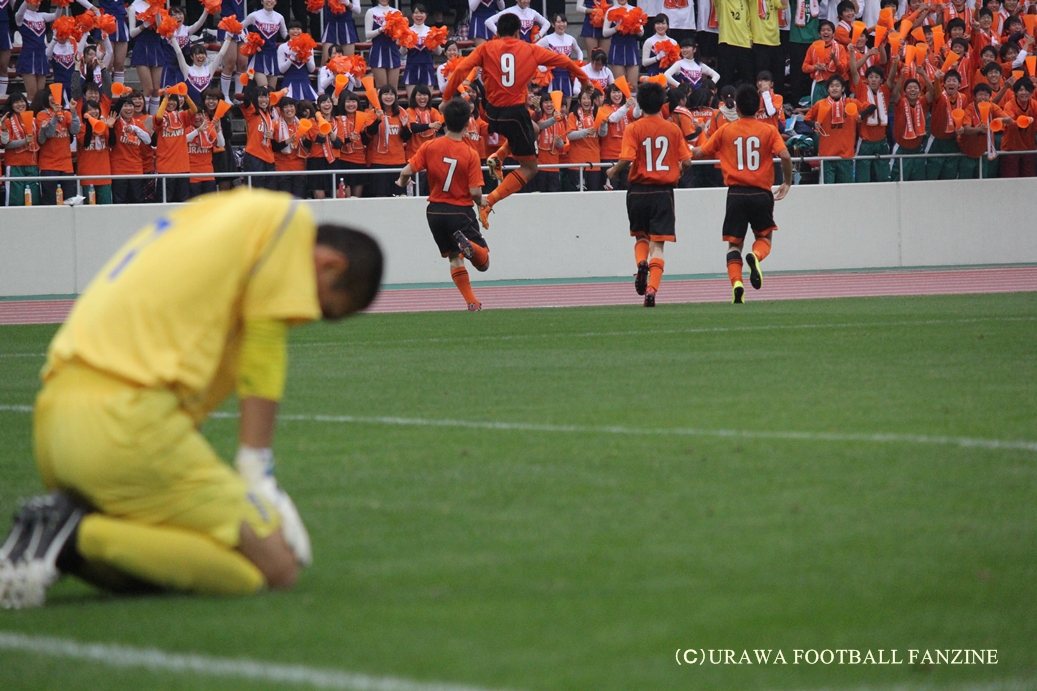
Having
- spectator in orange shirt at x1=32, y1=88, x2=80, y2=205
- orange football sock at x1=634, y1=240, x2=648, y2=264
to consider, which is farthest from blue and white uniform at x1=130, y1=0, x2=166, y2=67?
orange football sock at x1=634, y1=240, x2=648, y2=264

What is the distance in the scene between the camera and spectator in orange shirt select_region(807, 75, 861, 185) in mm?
22328

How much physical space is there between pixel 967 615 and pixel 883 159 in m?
19.5

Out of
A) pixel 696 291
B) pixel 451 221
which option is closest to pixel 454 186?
pixel 451 221

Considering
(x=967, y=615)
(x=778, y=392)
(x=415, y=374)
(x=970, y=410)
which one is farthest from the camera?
(x=415, y=374)

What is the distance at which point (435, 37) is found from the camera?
76.1 feet

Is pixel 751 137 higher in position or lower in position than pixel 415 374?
higher

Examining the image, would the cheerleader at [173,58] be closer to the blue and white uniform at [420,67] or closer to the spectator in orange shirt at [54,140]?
the spectator in orange shirt at [54,140]

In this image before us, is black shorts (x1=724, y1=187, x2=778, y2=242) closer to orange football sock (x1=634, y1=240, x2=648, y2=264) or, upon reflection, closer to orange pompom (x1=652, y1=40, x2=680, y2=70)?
orange football sock (x1=634, y1=240, x2=648, y2=264)

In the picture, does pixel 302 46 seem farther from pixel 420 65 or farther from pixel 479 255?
pixel 479 255

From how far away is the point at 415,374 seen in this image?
10.6 m

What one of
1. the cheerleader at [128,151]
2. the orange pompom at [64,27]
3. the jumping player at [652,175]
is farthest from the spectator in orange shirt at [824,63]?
the orange pompom at [64,27]

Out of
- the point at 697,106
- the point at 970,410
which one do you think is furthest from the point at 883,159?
the point at 970,410

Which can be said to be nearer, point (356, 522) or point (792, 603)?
point (792, 603)

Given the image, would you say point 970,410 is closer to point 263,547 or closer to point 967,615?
point 967,615
